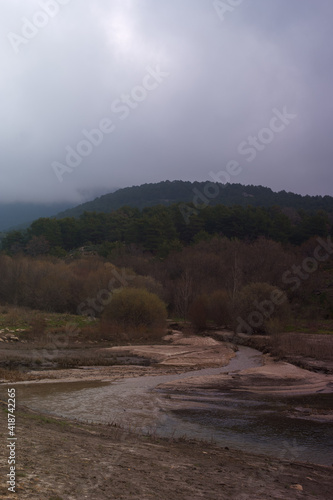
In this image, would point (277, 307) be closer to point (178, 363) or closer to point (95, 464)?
point (178, 363)

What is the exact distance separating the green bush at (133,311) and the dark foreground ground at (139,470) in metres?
39.6

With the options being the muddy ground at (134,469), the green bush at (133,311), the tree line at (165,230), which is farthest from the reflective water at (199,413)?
the tree line at (165,230)

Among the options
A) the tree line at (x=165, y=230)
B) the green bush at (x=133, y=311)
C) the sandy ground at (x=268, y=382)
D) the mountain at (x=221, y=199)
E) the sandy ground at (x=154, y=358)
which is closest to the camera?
the sandy ground at (x=268, y=382)

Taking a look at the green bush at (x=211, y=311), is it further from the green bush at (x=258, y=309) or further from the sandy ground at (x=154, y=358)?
the sandy ground at (x=154, y=358)

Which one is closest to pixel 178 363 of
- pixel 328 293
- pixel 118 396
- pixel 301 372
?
pixel 301 372

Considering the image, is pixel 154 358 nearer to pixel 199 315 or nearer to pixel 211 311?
pixel 199 315

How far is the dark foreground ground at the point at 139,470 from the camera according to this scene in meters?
8.11

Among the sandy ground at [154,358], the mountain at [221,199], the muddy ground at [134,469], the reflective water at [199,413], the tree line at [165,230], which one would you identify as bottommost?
the sandy ground at [154,358]

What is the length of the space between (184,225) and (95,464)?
335 ft

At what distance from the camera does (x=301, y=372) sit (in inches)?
1247

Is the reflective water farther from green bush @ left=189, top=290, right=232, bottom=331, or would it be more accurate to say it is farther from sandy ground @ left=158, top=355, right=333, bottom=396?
green bush @ left=189, top=290, right=232, bottom=331

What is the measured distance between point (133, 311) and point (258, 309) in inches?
619

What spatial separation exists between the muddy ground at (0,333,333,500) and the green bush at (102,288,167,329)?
36619 mm

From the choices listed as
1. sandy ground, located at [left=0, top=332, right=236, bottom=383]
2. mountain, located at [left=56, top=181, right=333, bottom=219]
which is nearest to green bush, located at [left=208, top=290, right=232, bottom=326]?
sandy ground, located at [left=0, top=332, right=236, bottom=383]
